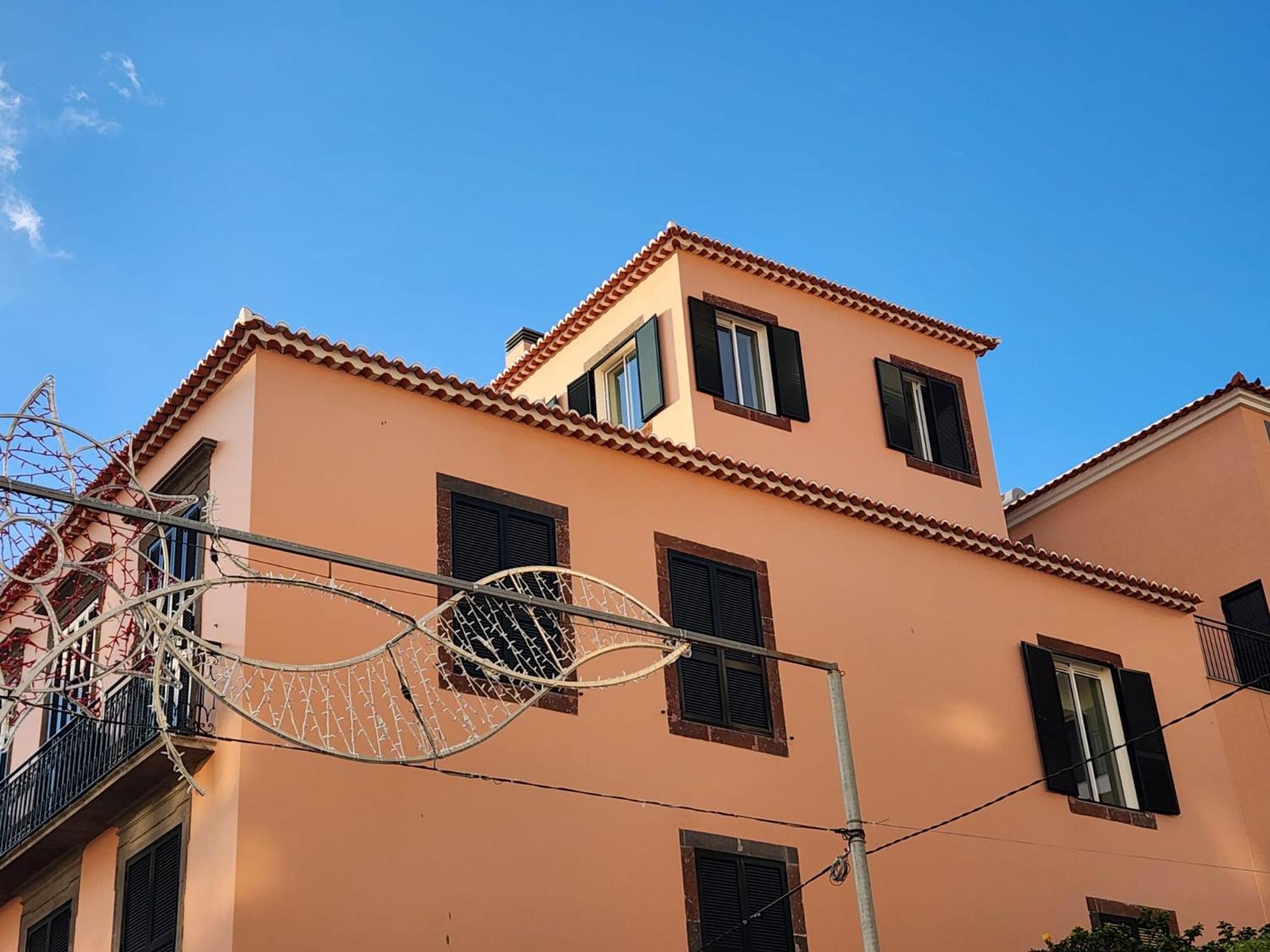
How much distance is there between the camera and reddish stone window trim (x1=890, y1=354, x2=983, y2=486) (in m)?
23.6

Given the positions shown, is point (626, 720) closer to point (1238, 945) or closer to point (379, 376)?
point (379, 376)

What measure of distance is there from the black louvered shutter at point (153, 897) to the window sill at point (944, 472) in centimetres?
1167

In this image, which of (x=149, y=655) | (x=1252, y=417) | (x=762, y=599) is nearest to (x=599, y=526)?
(x=762, y=599)

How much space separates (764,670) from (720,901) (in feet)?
8.64

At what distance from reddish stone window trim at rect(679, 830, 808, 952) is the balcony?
4793 mm

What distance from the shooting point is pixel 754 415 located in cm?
2189

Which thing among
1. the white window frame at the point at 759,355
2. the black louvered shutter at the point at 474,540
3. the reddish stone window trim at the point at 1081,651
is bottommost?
the black louvered shutter at the point at 474,540

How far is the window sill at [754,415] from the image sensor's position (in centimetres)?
2158

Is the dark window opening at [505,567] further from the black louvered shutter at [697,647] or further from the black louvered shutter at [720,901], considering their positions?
the black louvered shutter at [720,901]

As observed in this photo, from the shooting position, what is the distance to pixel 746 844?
17.3 metres

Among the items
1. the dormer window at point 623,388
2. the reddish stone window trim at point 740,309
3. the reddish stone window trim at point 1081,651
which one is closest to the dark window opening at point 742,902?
the reddish stone window trim at point 1081,651

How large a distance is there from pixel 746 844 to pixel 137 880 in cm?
586

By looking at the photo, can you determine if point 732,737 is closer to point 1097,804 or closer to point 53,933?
point 1097,804

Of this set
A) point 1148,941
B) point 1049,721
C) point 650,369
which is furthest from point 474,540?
point 1148,941
